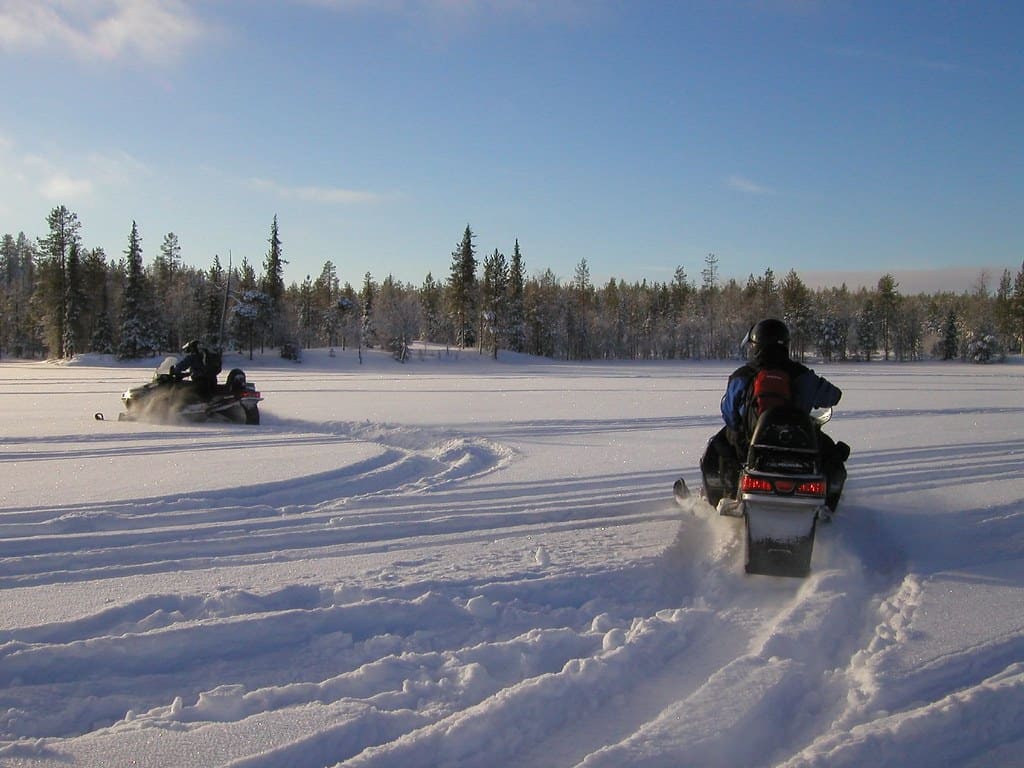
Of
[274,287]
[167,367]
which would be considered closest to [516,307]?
[274,287]

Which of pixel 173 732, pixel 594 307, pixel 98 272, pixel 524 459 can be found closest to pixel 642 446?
pixel 524 459

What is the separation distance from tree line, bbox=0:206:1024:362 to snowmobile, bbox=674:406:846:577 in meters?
49.3

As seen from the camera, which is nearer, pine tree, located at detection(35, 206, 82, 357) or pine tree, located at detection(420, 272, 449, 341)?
pine tree, located at detection(35, 206, 82, 357)

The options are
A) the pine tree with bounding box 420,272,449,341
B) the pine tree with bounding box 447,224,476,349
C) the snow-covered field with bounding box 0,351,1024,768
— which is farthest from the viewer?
the pine tree with bounding box 420,272,449,341

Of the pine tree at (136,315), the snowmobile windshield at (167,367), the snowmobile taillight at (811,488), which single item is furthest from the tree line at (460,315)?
the snowmobile taillight at (811,488)

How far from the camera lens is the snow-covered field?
10.0 feet

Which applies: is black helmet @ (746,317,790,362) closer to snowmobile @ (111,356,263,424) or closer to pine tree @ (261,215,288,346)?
snowmobile @ (111,356,263,424)

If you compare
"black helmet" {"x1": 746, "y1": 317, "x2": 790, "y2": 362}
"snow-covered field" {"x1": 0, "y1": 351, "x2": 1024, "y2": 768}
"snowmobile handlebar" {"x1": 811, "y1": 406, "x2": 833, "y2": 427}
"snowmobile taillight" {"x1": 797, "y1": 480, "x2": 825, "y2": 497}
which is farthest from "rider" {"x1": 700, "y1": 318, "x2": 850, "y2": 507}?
"snowmobile taillight" {"x1": 797, "y1": 480, "x2": 825, "y2": 497}

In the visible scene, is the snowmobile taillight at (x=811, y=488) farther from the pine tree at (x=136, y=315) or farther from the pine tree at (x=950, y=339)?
the pine tree at (x=950, y=339)

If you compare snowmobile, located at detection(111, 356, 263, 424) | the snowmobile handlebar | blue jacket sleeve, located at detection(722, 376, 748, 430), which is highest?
blue jacket sleeve, located at detection(722, 376, 748, 430)

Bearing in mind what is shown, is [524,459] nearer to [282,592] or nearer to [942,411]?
[282,592]

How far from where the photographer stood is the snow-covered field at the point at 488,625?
305 cm

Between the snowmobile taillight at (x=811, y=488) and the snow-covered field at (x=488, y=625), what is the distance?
66 centimetres

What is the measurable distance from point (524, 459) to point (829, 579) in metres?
6.12
